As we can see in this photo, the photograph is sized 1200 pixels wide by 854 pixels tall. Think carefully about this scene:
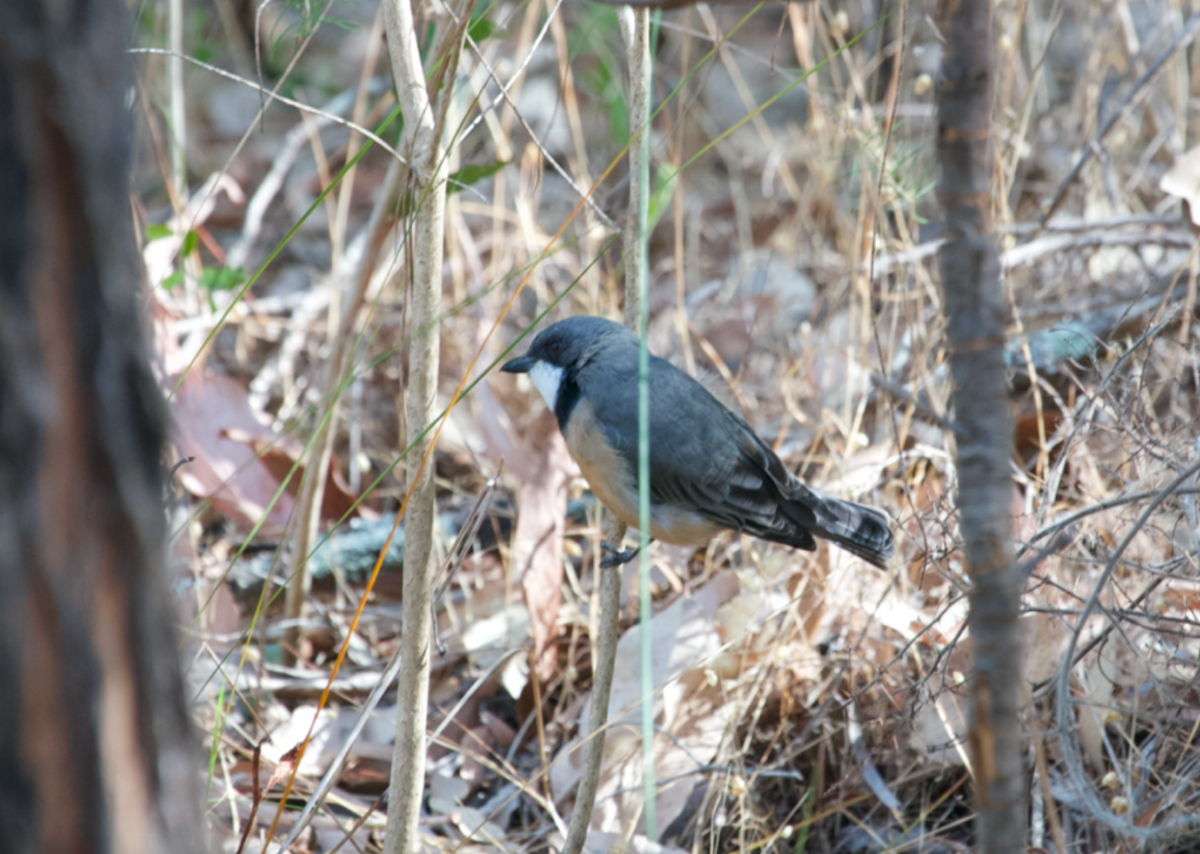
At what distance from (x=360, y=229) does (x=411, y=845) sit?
5.04 metres

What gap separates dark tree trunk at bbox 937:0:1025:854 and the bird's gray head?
6.94ft

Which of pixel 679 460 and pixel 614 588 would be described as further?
pixel 679 460

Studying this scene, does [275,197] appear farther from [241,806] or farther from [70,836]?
[70,836]

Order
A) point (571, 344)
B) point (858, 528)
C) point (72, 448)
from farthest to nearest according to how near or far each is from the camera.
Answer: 1. point (571, 344)
2. point (858, 528)
3. point (72, 448)

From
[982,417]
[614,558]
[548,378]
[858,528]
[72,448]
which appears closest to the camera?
[72,448]

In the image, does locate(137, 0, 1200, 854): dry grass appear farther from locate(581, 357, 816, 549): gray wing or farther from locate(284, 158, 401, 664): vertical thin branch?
locate(581, 357, 816, 549): gray wing

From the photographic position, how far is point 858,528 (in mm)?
3154

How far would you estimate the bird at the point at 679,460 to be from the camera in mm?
3189

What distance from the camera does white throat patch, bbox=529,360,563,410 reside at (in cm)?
362

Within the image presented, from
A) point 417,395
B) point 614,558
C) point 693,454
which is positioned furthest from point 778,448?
point 417,395

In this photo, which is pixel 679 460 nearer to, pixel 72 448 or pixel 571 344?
pixel 571 344

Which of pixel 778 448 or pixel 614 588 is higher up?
pixel 778 448

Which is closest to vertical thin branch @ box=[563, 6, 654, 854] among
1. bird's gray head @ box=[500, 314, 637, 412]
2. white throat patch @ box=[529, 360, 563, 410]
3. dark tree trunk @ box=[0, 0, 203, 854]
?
bird's gray head @ box=[500, 314, 637, 412]

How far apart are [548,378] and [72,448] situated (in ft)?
8.67
